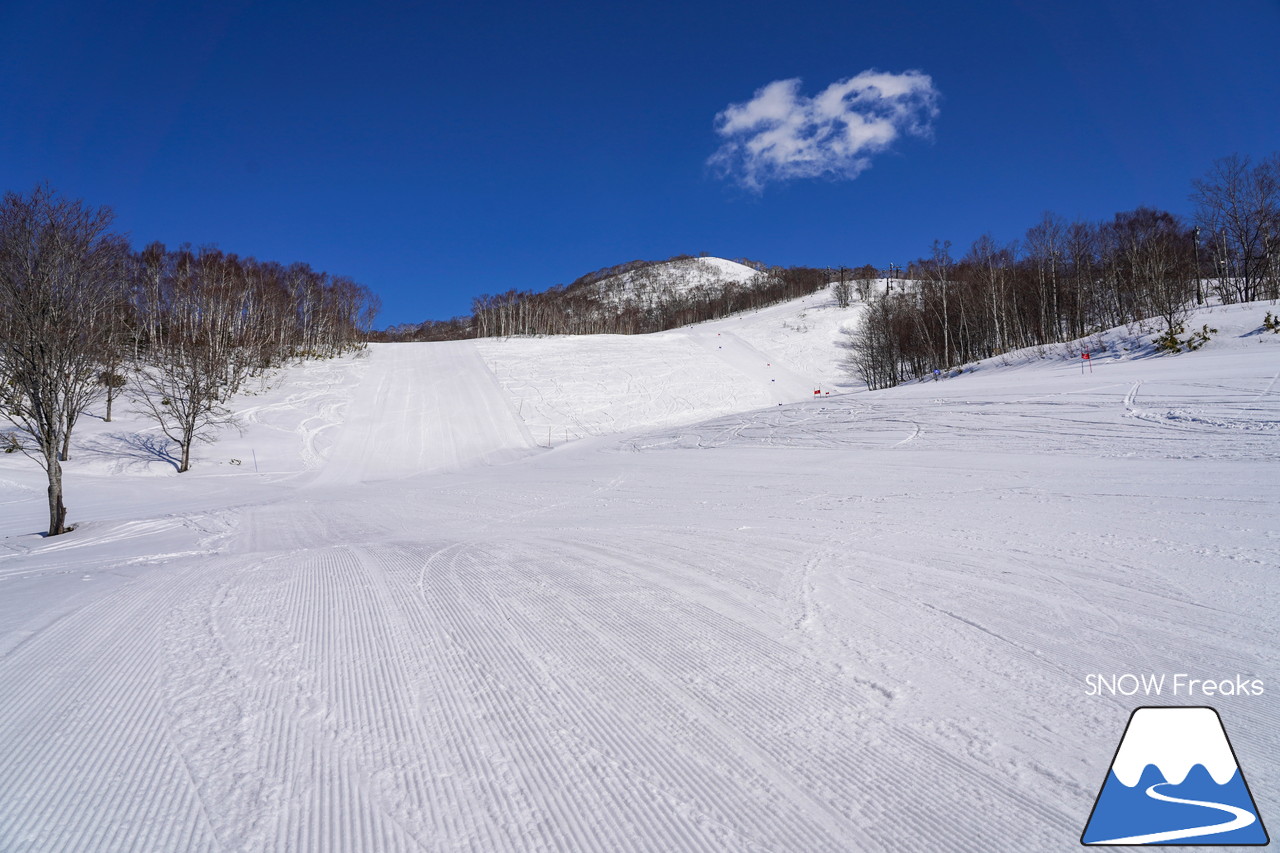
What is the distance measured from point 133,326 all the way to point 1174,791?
1813 inches

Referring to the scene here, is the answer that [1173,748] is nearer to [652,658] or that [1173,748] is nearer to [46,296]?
[652,658]

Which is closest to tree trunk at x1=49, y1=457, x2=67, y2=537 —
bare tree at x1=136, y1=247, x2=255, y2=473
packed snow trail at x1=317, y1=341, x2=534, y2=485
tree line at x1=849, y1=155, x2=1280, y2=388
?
packed snow trail at x1=317, y1=341, x2=534, y2=485

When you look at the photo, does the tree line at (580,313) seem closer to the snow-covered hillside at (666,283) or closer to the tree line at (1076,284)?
the snow-covered hillside at (666,283)

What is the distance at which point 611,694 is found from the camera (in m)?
3.04

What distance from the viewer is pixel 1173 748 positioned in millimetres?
2369

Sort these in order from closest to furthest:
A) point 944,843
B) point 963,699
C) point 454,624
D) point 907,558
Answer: point 944,843
point 963,699
point 454,624
point 907,558

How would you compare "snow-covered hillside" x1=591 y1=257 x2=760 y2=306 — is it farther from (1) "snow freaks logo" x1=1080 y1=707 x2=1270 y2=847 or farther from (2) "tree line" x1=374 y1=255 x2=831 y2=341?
(1) "snow freaks logo" x1=1080 y1=707 x2=1270 y2=847

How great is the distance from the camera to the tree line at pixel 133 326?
33.2 feet

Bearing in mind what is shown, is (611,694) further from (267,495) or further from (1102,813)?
(267,495)

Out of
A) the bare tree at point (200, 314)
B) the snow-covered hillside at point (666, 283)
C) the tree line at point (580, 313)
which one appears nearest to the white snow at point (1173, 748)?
the bare tree at point (200, 314)

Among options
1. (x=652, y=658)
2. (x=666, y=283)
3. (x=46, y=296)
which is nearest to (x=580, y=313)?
(x=46, y=296)

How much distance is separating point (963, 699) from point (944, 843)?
42.0 inches

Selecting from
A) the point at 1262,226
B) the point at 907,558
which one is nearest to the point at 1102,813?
the point at 907,558

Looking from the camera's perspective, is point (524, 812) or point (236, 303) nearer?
point (524, 812)
